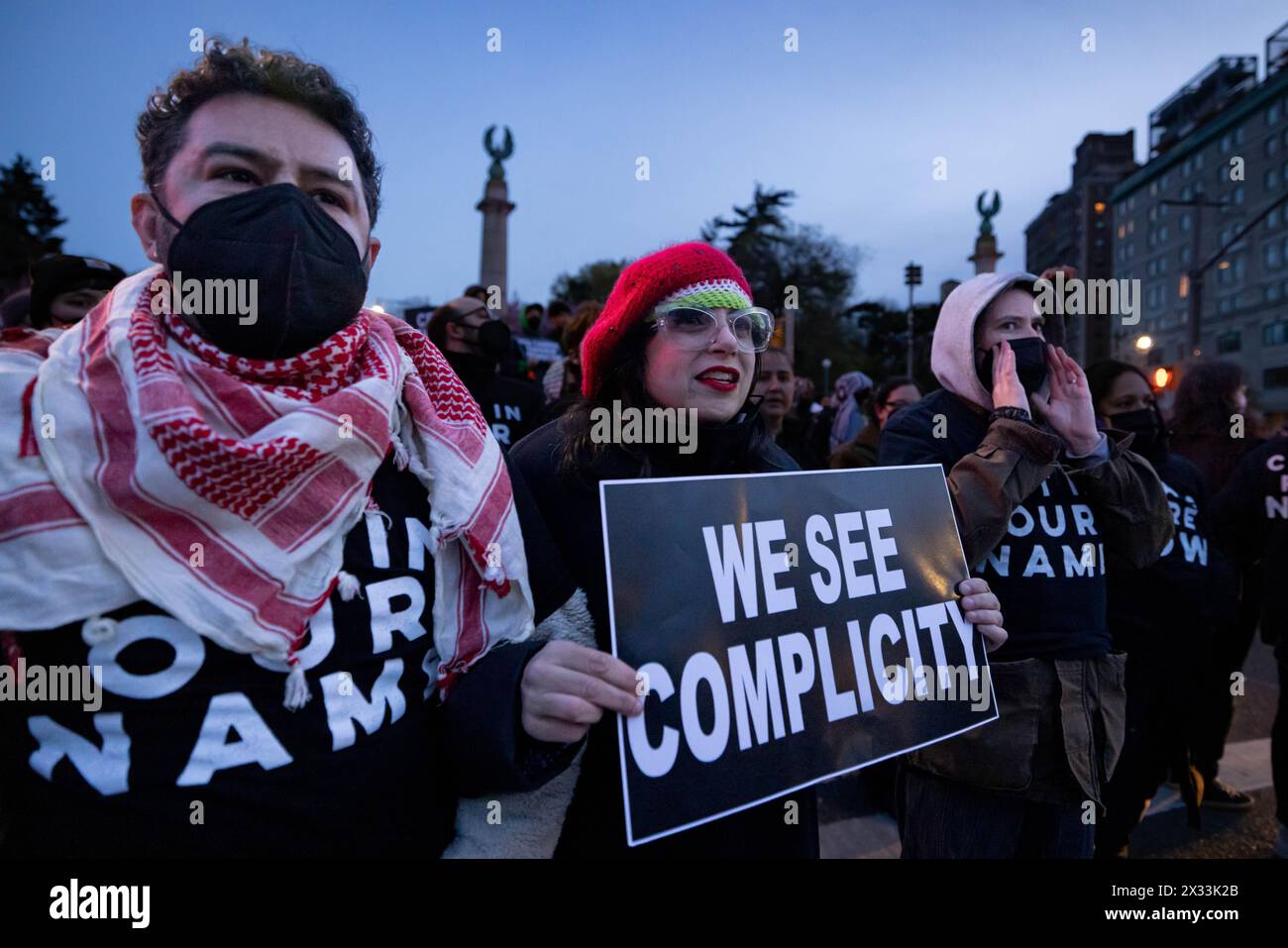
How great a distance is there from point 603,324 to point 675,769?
1.10 meters

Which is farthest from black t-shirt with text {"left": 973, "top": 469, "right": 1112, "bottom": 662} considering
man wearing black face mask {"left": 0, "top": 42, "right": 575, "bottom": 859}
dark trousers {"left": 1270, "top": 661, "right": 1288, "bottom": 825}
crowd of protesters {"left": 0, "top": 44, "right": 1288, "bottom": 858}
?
dark trousers {"left": 1270, "top": 661, "right": 1288, "bottom": 825}

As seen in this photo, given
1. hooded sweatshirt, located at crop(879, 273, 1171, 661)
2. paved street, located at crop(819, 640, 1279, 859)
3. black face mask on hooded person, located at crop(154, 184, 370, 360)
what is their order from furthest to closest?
paved street, located at crop(819, 640, 1279, 859) → hooded sweatshirt, located at crop(879, 273, 1171, 661) → black face mask on hooded person, located at crop(154, 184, 370, 360)

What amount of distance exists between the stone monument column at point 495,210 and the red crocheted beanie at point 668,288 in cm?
2229

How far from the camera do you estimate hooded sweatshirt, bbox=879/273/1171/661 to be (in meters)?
1.96

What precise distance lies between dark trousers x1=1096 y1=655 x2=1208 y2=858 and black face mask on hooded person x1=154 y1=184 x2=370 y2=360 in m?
3.15

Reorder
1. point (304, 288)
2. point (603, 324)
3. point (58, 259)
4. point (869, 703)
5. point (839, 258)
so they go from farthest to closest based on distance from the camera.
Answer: point (839, 258) < point (58, 259) < point (603, 324) < point (869, 703) < point (304, 288)

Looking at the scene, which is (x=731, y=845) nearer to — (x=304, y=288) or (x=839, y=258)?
(x=304, y=288)

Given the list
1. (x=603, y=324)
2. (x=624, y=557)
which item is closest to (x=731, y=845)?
(x=624, y=557)

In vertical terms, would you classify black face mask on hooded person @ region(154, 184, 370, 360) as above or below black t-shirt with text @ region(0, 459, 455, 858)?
above

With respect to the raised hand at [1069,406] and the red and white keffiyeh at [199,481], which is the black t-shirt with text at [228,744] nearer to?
the red and white keffiyeh at [199,481]

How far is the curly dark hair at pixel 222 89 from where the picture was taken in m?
1.21

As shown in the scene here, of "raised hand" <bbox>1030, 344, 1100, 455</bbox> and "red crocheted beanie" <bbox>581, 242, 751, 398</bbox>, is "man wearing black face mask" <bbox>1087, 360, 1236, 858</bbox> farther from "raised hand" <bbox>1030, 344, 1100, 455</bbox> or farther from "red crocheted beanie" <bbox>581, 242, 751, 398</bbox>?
"red crocheted beanie" <bbox>581, 242, 751, 398</bbox>

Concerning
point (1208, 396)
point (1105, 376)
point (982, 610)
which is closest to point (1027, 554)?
point (982, 610)
